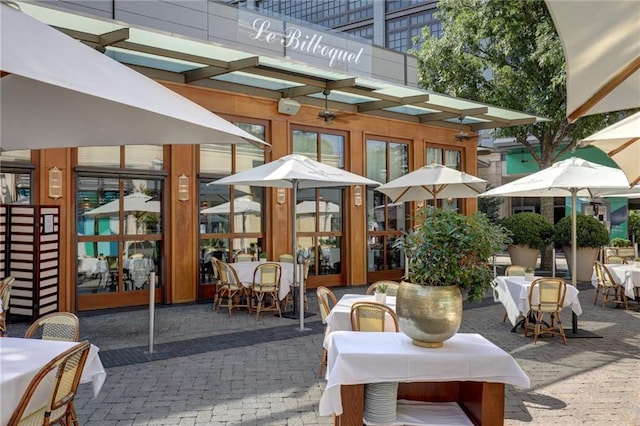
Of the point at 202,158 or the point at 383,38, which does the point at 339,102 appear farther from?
the point at 383,38

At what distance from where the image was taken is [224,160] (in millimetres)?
10055

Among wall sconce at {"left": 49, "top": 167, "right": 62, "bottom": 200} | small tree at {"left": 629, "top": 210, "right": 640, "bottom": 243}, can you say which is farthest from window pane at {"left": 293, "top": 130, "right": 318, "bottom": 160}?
small tree at {"left": 629, "top": 210, "right": 640, "bottom": 243}

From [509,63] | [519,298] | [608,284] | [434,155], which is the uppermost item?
[509,63]

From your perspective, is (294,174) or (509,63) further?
(509,63)

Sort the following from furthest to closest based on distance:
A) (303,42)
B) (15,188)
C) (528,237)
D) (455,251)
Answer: (528,237) < (303,42) < (15,188) < (455,251)

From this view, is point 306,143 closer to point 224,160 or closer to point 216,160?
point 224,160

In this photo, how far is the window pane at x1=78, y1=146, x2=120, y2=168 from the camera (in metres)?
8.50

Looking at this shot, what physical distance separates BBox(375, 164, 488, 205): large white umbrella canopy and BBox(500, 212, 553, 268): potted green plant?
4.50 m

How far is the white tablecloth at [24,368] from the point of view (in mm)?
2732

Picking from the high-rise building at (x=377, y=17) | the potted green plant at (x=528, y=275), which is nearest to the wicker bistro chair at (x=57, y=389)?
the potted green plant at (x=528, y=275)

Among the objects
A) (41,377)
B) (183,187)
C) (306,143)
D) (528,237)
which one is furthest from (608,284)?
(41,377)

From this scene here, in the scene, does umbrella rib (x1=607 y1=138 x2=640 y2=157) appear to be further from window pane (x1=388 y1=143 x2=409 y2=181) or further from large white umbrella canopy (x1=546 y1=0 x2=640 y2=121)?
window pane (x1=388 y1=143 x2=409 y2=181)

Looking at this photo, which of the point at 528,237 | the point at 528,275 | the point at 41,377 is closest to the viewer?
the point at 41,377

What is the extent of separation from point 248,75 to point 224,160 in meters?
1.67
